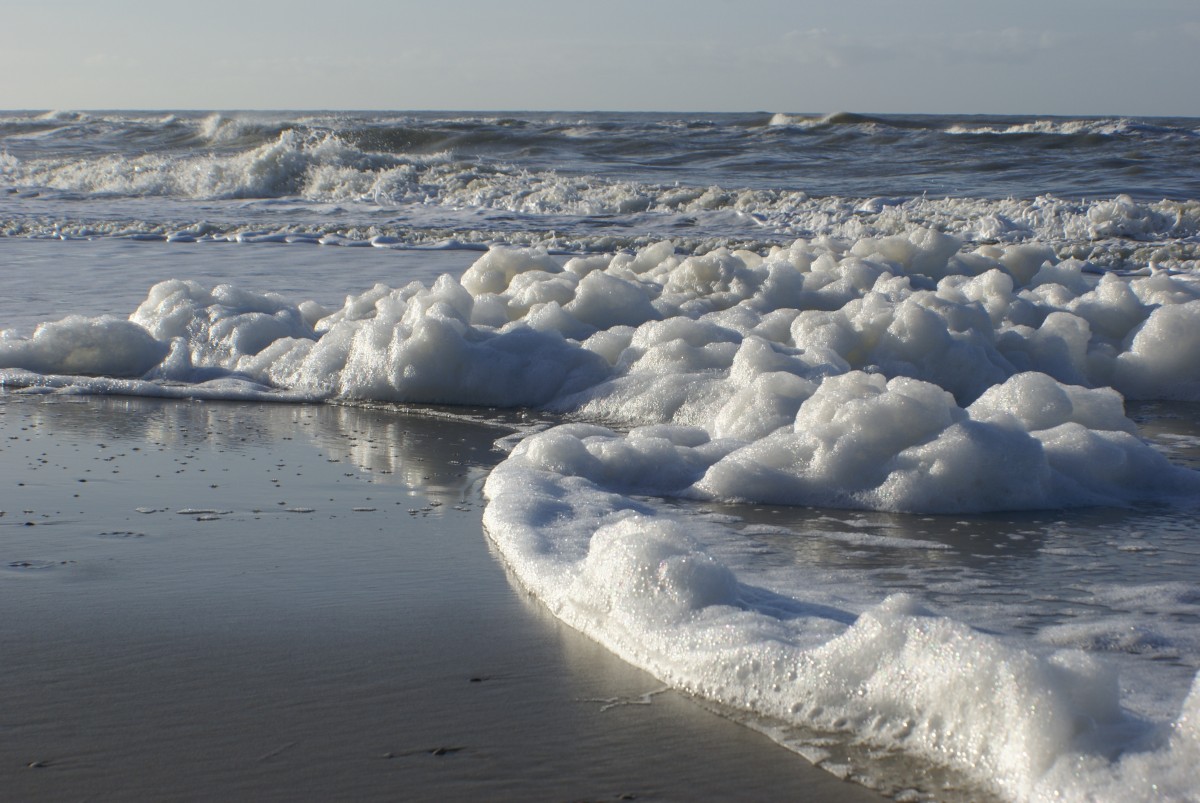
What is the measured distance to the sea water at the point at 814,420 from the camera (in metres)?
2.07

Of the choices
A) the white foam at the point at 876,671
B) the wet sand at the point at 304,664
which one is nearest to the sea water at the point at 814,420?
the white foam at the point at 876,671

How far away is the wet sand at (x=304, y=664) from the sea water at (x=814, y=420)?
138mm

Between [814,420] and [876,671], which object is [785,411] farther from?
[876,671]

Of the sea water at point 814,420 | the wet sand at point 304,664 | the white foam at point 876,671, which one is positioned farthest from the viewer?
the sea water at point 814,420

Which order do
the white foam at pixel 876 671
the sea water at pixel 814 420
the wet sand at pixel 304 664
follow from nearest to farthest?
the white foam at pixel 876 671, the wet sand at pixel 304 664, the sea water at pixel 814 420

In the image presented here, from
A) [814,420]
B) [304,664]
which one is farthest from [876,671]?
[814,420]

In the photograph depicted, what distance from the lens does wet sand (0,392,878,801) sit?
1960mm

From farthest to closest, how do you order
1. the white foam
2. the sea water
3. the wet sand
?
the sea water → the wet sand → the white foam

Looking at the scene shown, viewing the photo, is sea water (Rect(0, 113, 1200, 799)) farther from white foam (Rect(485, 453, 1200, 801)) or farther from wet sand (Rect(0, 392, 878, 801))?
wet sand (Rect(0, 392, 878, 801))

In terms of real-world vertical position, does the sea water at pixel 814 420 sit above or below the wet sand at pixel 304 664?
above

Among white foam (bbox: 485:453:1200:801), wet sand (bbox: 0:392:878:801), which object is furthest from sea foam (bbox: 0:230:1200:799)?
wet sand (bbox: 0:392:878:801)

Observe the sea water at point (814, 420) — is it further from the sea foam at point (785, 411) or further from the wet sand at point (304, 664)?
the wet sand at point (304, 664)

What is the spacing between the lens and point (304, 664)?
2412 millimetres

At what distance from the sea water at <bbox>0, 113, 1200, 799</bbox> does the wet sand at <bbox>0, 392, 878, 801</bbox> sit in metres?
0.14
